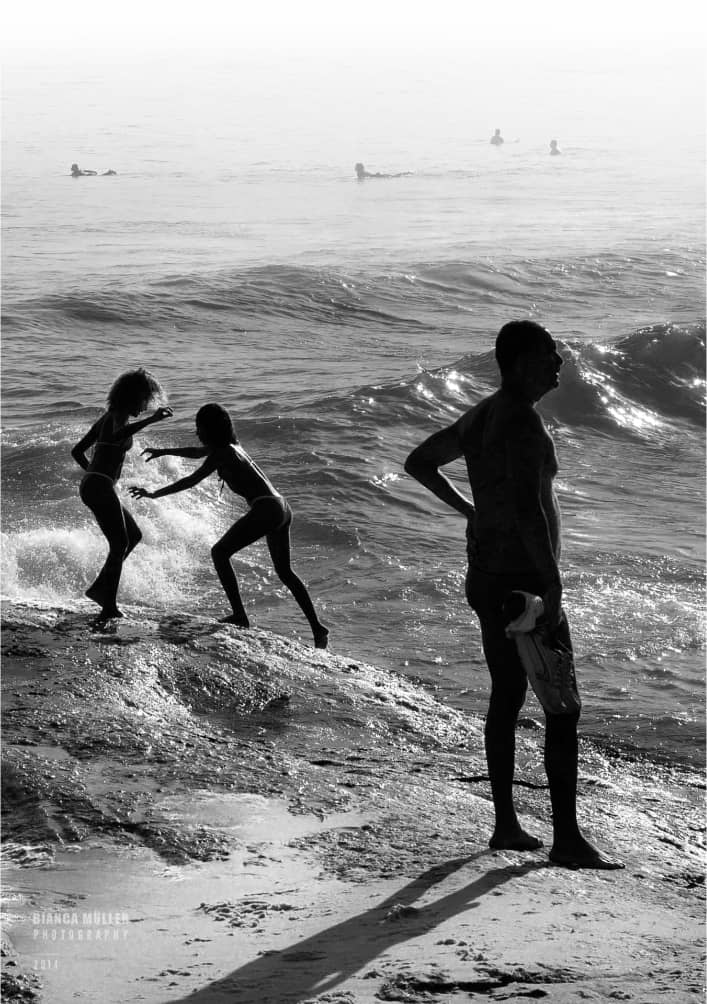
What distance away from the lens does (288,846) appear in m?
4.27

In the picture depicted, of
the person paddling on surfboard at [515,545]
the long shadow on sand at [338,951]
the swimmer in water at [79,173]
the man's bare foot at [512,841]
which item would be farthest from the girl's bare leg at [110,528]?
the swimmer in water at [79,173]

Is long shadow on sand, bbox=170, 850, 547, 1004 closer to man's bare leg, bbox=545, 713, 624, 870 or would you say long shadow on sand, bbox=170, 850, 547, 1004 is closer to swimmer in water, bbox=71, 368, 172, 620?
man's bare leg, bbox=545, 713, 624, 870

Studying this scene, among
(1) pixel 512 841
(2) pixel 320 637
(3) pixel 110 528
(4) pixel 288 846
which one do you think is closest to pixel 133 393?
(3) pixel 110 528

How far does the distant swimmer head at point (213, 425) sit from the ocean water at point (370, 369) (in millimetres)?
1445

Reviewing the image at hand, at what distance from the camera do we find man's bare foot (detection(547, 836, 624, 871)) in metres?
4.20

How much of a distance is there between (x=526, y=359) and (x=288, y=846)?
187 cm

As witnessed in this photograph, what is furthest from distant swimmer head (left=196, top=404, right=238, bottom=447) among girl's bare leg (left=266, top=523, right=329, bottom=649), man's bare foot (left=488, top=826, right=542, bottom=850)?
man's bare foot (left=488, top=826, right=542, bottom=850)

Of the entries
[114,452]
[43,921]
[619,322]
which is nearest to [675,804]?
[43,921]

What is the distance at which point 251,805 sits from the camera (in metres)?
4.62

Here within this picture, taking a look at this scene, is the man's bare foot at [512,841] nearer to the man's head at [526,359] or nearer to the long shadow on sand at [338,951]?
the long shadow on sand at [338,951]

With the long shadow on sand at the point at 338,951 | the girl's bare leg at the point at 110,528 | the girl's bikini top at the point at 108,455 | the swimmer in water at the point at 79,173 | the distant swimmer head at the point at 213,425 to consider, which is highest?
the swimmer in water at the point at 79,173

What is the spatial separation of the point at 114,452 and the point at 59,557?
10.5 feet

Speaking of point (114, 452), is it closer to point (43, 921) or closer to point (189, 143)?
point (43, 921)

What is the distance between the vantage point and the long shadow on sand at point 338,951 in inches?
127
